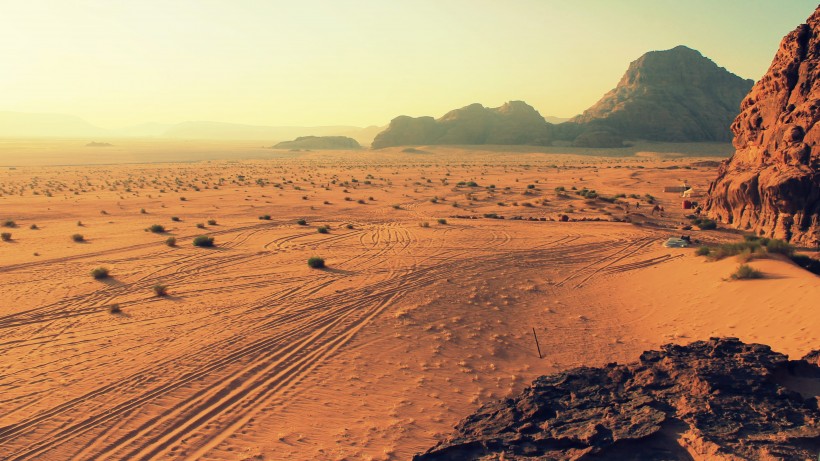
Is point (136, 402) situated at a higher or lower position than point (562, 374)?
lower

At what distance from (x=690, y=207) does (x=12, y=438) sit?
116 ft

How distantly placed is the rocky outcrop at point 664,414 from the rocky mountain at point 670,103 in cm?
11023

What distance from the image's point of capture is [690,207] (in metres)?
34.2

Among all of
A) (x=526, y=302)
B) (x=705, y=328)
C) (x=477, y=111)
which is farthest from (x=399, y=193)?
(x=477, y=111)

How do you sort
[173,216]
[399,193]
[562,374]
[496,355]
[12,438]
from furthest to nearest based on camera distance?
[399,193], [173,216], [496,355], [562,374], [12,438]

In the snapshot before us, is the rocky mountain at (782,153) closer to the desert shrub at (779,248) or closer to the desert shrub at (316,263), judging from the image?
the desert shrub at (779,248)

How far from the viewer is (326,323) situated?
538 inches

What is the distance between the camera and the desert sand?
28.9 feet

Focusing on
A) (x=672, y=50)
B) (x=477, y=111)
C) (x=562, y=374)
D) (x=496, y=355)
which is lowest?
(x=496, y=355)

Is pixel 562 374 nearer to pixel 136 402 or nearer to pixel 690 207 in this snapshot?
pixel 136 402

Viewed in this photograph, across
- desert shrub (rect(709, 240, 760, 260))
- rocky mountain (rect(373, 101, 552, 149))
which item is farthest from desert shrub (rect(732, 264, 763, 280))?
rocky mountain (rect(373, 101, 552, 149))

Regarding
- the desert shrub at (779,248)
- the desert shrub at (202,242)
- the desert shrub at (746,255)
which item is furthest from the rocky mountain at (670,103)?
the desert shrub at (202,242)

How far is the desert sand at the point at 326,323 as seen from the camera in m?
8.82

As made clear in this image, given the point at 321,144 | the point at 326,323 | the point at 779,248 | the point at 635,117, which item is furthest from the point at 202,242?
the point at 321,144
